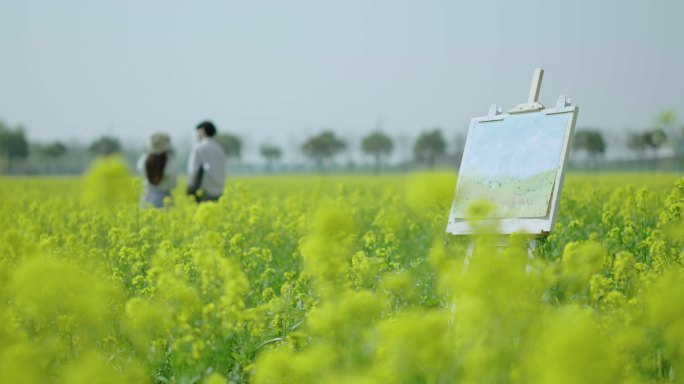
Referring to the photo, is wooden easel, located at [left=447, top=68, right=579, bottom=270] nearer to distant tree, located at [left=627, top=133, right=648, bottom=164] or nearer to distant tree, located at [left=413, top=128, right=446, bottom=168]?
distant tree, located at [left=627, top=133, right=648, bottom=164]

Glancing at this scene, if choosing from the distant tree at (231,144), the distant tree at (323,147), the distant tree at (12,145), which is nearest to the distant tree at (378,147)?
the distant tree at (323,147)

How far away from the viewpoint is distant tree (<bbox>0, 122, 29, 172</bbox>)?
81938mm

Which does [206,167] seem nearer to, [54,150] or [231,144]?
[54,150]

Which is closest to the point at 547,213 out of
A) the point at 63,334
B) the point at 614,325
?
the point at 614,325

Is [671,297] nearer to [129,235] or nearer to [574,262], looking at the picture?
[574,262]

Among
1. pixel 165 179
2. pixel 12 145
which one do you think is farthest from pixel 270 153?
pixel 165 179

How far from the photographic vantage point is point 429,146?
8988cm

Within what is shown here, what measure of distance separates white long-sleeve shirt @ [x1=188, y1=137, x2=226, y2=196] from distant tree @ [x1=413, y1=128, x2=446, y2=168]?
78.3 m

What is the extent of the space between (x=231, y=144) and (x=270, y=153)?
6544 mm

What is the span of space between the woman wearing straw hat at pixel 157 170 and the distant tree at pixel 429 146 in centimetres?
7797

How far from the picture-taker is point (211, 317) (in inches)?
127

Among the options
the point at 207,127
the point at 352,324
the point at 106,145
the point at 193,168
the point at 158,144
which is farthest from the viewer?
the point at 106,145

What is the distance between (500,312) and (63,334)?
200cm

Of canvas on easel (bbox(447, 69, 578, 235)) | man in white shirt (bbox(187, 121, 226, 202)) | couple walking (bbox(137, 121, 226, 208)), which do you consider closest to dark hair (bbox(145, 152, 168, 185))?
couple walking (bbox(137, 121, 226, 208))
